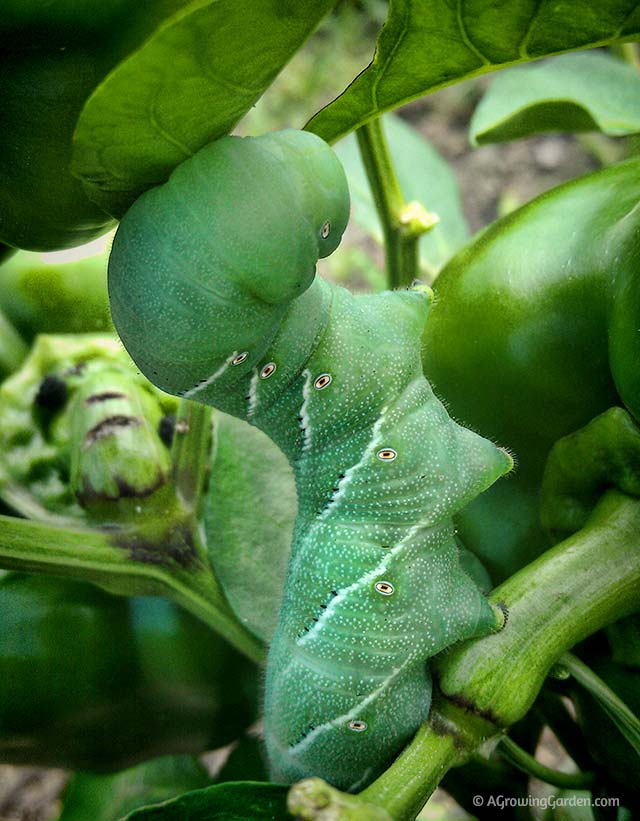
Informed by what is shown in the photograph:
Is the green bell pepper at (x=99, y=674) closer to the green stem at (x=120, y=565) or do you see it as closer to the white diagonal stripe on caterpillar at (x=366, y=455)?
the green stem at (x=120, y=565)

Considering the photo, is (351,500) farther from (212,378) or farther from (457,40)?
(457,40)

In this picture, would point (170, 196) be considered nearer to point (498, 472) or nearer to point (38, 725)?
point (498, 472)

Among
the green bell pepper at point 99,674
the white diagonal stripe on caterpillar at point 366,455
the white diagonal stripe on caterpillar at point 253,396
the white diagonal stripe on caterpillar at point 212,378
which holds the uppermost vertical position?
the white diagonal stripe on caterpillar at point 212,378

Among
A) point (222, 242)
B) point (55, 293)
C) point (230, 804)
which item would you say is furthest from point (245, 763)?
point (222, 242)

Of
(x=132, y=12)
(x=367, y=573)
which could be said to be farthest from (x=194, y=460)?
(x=132, y=12)

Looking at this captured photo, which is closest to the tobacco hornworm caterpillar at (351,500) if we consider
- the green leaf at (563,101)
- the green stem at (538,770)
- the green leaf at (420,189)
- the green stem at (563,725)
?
the green stem at (538,770)

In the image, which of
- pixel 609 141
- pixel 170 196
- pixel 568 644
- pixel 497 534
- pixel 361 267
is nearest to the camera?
pixel 170 196
